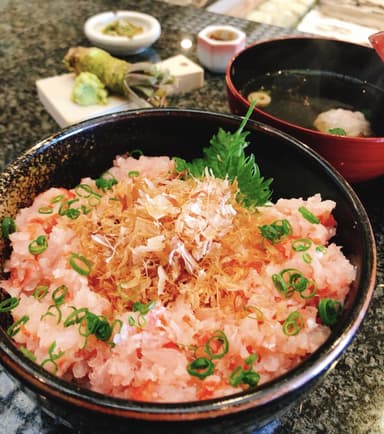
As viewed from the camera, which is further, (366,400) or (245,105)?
(245,105)

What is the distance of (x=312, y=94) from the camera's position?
5.89 ft

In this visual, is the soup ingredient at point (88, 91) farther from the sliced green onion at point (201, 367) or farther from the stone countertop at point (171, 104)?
the sliced green onion at point (201, 367)

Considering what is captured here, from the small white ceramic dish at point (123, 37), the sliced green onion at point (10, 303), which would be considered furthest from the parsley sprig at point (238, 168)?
the small white ceramic dish at point (123, 37)

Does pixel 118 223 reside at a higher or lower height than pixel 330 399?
higher

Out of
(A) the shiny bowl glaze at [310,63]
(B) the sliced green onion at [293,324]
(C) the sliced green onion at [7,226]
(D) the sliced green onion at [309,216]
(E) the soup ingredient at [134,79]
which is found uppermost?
(A) the shiny bowl glaze at [310,63]

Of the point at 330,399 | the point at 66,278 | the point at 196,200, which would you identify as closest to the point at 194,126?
the point at 196,200

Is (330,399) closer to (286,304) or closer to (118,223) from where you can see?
(286,304)

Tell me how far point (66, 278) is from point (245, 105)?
78 cm

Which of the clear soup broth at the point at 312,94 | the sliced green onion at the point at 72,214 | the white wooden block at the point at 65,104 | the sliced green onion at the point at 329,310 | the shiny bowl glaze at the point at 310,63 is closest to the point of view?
the sliced green onion at the point at 329,310

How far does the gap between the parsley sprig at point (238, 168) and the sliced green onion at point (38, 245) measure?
1.35ft

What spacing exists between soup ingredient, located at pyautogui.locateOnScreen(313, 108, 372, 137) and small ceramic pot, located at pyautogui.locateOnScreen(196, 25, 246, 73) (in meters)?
0.75

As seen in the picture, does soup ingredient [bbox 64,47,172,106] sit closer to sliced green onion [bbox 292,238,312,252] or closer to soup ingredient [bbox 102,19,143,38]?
soup ingredient [bbox 102,19,143,38]

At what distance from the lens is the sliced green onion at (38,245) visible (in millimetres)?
1089

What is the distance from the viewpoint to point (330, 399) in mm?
1099
